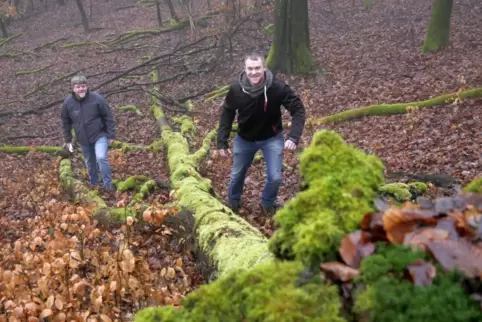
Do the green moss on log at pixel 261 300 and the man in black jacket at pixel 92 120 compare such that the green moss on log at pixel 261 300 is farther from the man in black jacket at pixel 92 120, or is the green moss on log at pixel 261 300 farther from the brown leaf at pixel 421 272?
the man in black jacket at pixel 92 120

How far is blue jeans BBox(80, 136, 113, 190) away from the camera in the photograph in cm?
864

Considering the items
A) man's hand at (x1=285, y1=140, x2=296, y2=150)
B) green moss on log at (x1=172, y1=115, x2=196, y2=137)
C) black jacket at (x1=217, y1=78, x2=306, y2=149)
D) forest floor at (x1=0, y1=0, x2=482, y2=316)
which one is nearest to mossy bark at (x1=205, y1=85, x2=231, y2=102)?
forest floor at (x1=0, y1=0, x2=482, y2=316)

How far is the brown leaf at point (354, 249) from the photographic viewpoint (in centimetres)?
194

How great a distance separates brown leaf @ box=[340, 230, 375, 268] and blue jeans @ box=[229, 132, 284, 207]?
4.47 m

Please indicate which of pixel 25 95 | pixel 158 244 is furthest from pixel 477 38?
pixel 25 95

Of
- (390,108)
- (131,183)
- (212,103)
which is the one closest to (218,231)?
(131,183)

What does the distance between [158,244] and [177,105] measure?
901 cm

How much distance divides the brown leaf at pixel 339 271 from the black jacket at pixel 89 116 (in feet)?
24.5

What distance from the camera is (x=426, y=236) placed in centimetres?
190

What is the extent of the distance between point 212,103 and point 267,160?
318 inches

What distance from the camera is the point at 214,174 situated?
949 cm

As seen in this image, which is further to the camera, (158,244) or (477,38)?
(477,38)

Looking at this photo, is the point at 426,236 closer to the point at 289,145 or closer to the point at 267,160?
the point at 289,145

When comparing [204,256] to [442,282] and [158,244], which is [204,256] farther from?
[442,282]
